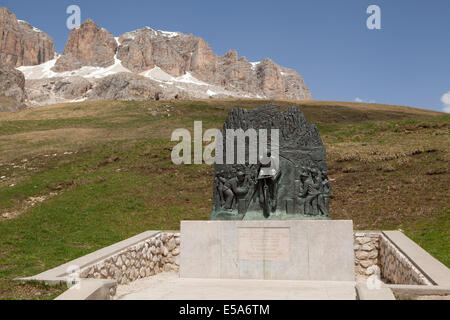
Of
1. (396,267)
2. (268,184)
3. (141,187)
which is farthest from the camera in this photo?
(141,187)

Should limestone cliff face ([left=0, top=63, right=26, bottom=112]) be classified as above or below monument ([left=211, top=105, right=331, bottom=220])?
above

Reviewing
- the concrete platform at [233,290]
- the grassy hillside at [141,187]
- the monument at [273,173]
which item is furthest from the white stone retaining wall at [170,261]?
the monument at [273,173]

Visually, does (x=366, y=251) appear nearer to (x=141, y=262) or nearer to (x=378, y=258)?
(x=378, y=258)

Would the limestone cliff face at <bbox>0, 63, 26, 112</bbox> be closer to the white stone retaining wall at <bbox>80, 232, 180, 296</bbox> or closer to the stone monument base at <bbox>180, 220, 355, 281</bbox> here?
the white stone retaining wall at <bbox>80, 232, 180, 296</bbox>

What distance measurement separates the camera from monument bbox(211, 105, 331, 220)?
10734mm

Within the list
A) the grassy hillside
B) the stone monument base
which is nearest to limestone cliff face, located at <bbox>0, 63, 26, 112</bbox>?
the grassy hillside

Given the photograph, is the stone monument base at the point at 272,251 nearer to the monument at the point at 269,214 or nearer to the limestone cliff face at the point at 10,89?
the monument at the point at 269,214

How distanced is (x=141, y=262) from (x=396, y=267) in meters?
5.73

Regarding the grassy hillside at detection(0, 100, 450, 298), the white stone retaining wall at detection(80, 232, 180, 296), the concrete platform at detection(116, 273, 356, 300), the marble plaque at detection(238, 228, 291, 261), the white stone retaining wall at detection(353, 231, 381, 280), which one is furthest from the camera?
the grassy hillside at detection(0, 100, 450, 298)

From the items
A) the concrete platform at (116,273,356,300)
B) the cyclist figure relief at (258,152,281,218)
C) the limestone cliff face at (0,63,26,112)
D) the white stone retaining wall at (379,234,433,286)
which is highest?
the limestone cliff face at (0,63,26,112)

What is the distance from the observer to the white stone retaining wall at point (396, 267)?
7.75 m

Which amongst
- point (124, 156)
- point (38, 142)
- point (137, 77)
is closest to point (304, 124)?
point (124, 156)

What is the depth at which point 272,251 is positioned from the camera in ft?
33.6

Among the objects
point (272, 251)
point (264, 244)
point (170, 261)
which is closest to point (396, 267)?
point (272, 251)
